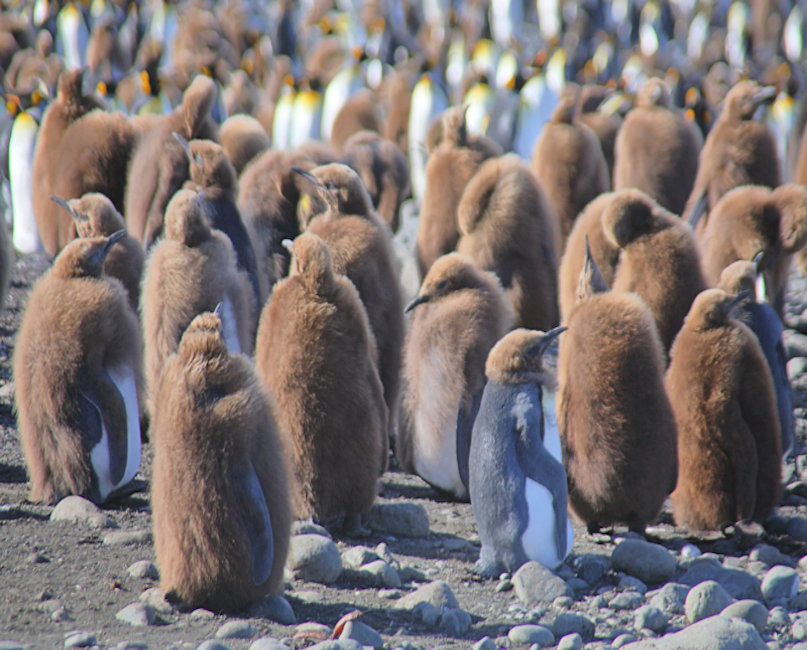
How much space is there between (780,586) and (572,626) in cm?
99

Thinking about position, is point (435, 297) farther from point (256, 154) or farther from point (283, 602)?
point (256, 154)

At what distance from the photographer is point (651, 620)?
381cm

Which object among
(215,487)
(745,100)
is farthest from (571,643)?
(745,100)

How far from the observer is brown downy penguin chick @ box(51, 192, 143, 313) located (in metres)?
5.70

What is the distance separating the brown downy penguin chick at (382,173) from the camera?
355 inches

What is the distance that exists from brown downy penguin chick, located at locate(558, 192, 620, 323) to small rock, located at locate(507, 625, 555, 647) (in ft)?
9.67

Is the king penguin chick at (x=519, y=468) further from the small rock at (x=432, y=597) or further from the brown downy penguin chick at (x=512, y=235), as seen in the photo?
the brown downy penguin chick at (x=512, y=235)

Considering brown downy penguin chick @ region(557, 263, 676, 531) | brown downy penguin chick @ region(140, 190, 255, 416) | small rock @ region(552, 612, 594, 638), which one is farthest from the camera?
brown downy penguin chick @ region(140, 190, 255, 416)

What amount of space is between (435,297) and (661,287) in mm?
1250

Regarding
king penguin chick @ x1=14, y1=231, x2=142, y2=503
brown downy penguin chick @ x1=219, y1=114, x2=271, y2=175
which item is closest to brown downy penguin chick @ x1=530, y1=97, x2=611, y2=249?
brown downy penguin chick @ x1=219, y1=114, x2=271, y2=175

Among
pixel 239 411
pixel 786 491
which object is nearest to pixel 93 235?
pixel 239 411

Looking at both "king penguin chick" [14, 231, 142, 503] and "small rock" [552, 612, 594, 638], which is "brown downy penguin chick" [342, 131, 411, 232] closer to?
"king penguin chick" [14, 231, 142, 503]

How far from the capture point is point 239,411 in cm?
350

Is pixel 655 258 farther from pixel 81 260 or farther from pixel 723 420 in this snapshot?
pixel 81 260
